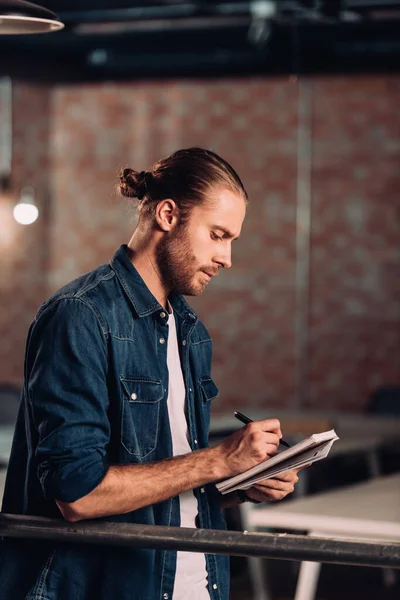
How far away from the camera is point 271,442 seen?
1958 mm

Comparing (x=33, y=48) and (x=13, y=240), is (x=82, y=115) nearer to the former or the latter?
(x=13, y=240)

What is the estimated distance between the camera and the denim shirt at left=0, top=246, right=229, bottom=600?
184 centimetres

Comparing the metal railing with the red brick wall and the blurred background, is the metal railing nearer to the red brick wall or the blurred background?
the blurred background

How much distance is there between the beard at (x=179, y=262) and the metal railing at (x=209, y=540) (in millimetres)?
471

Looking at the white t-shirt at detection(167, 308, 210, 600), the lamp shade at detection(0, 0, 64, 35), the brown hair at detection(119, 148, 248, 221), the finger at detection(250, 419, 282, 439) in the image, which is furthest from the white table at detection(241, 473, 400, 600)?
the lamp shade at detection(0, 0, 64, 35)

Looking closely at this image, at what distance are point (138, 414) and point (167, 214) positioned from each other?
0.38m

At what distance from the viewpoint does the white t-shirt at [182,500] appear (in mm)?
2041

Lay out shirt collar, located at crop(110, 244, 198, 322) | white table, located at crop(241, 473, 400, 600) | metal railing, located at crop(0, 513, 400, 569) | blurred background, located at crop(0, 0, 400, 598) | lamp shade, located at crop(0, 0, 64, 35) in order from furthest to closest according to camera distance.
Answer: blurred background, located at crop(0, 0, 400, 598) < white table, located at crop(241, 473, 400, 600) < lamp shade, located at crop(0, 0, 64, 35) < shirt collar, located at crop(110, 244, 198, 322) < metal railing, located at crop(0, 513, 400, 569)

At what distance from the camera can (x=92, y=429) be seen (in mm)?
1851

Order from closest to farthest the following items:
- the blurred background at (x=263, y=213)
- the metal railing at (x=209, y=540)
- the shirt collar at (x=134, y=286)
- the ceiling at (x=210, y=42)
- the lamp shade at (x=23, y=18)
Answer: the metal railing at (x=209, y=540)
the shirt collar at (x=134, y=286)
the lamp shade at (x=23, y=18)
the ceiling at (x=210, y=42)
the blurred background at (x=263, y=213)

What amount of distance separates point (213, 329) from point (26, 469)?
516 cm

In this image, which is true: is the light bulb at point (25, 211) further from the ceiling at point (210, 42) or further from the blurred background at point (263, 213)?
the ceiling at point (210, 42)

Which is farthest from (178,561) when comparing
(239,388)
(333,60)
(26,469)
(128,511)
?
(239,388)

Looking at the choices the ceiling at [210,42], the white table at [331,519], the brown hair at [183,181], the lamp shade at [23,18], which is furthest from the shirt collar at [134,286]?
the ceiling at [210,42]
